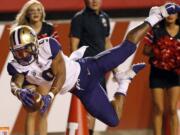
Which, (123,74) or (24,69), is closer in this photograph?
(24,69)

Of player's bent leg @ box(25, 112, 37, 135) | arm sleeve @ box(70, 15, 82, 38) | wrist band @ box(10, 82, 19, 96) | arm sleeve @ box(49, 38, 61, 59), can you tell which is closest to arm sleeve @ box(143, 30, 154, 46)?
arm sleeve @ box(70, 15, 82, 38)

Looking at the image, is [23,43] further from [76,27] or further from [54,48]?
[76,27]

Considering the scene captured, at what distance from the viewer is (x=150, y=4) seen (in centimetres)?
905

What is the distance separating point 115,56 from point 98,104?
0.44 meters

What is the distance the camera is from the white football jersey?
6770 mm

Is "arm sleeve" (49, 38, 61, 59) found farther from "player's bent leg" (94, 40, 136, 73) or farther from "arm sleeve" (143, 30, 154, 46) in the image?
"arm sleeve" (143, 30, 154, 46)

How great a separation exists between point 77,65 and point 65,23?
2096 millimetres

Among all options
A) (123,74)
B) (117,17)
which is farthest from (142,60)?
(123,74)

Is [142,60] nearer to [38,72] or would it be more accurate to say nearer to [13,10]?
[13,10]

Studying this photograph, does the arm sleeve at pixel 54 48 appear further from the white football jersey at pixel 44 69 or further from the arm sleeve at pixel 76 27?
the arm sleeve at pixel 76 27

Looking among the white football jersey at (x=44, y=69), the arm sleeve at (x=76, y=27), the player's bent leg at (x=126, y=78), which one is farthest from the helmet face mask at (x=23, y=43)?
the arm sleeve at (x=76, y=27)

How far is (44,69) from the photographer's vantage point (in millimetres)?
6801

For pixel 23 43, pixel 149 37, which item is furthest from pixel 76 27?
pixel 23 43

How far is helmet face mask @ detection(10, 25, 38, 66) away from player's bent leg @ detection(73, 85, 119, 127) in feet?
2.39
